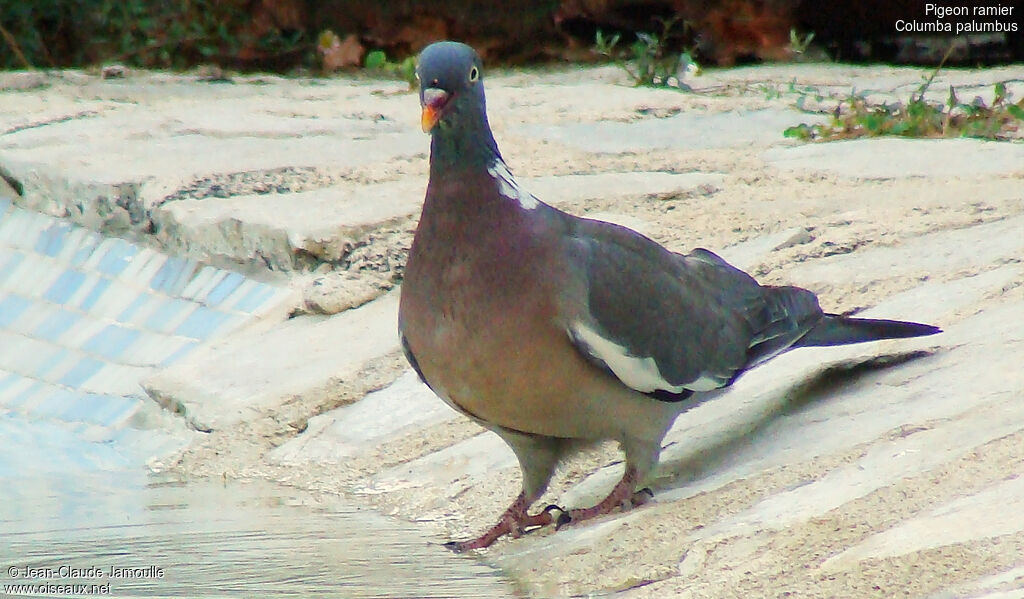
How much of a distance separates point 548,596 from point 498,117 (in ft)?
10.2

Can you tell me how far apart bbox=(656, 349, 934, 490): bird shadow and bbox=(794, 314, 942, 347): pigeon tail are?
6cm

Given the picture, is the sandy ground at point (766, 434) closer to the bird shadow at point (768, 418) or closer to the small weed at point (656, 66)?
the bird shadow at point (768, 418)

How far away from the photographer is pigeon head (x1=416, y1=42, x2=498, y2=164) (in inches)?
115

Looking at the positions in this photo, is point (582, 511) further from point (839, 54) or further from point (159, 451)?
point (839, 54)

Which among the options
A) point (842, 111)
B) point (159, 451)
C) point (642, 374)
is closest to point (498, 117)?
point (842, 111)

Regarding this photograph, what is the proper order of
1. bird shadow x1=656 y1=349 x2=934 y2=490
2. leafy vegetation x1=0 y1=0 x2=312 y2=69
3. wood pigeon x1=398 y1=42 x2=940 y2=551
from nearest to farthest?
wood pigeon x1=398 y1=42 x2=940 y2=551, bird shadow x1=656 y1=349 x2=934 y2=490, leafy vegetation x1=0 y1=0 x2=312 y2=69

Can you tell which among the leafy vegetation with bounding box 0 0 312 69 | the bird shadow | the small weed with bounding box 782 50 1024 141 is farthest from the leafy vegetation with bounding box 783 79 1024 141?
the leafy vegetation with bounding box 0 0 312 69

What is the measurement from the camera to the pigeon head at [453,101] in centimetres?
292

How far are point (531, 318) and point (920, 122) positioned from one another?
99.9 inches

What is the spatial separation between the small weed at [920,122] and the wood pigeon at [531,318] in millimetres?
1958

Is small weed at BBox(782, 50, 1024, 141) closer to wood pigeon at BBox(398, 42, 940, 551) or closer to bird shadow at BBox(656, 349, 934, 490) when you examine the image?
bird shadow at BBox(656, 349, 934, 490)

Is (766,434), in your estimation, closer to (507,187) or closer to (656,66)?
(507,187)

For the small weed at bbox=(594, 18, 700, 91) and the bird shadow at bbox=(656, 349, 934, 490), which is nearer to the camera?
the bird shadow at bbox=(656, 349, 934, 490)

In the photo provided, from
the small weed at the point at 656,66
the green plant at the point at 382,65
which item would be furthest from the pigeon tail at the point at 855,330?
the green plant at the point at 382,65
